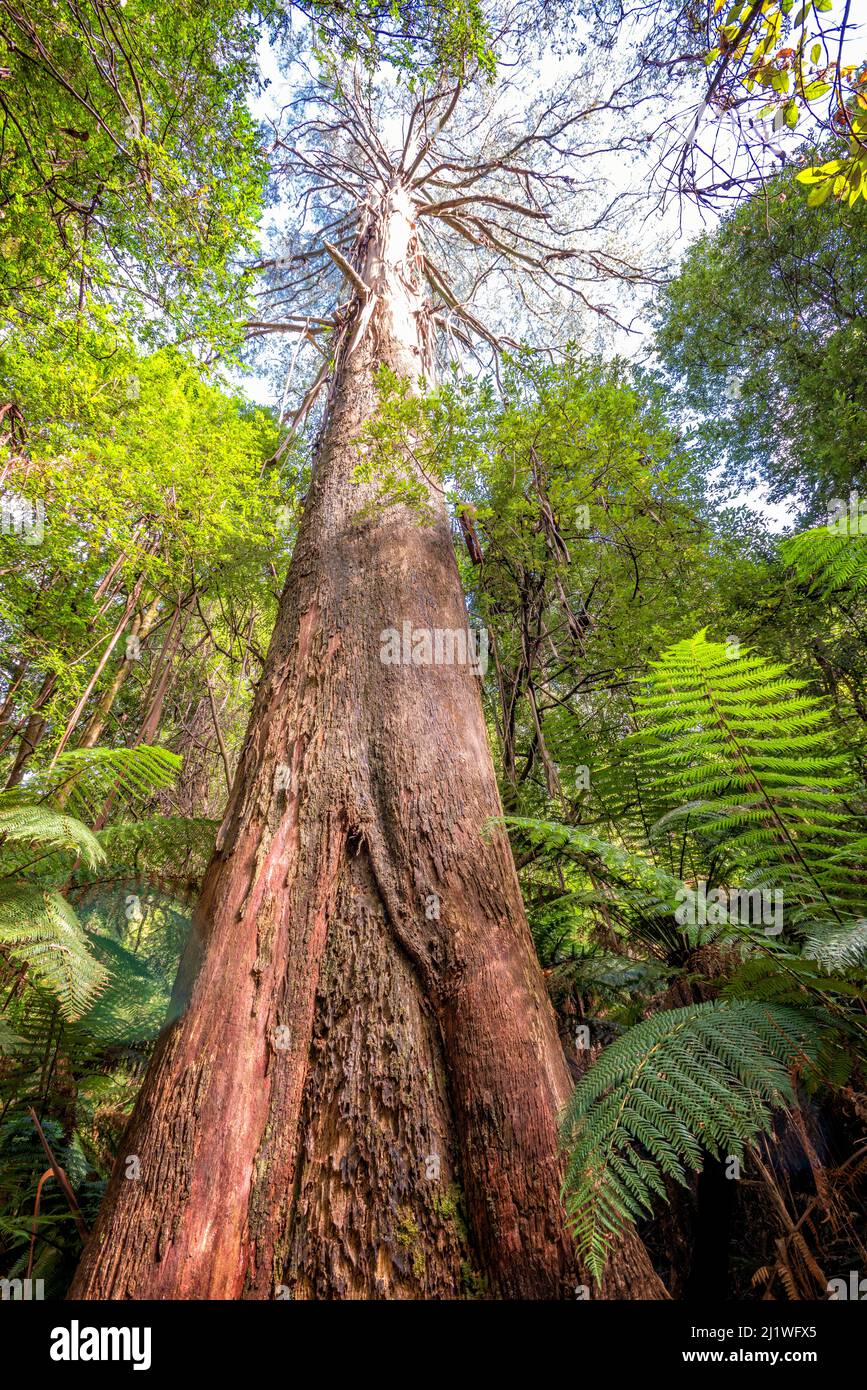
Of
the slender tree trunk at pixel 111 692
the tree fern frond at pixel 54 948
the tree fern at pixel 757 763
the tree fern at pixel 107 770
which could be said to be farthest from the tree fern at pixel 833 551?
the slender tree trunk at pixel 111 692

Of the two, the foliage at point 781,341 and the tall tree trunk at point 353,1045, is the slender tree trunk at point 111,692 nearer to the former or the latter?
the tall tree trunk at point 353,1045

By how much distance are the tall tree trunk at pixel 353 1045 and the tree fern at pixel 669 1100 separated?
22 cm

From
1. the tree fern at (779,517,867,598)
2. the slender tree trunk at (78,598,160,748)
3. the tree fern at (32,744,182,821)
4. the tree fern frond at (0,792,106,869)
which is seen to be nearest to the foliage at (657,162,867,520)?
the tree fern at (779,517,867,598)

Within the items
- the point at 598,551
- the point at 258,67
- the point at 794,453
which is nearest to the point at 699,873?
the point at 598,551

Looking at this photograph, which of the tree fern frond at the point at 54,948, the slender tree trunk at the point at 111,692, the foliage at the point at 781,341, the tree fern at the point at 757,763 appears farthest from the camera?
the slender tree trunk at the point at 111,692

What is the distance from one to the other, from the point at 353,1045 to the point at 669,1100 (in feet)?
2.34

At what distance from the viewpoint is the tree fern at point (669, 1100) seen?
2.88 ft

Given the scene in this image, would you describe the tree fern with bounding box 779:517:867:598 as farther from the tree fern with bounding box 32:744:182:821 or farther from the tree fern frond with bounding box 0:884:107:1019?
the tree fern frond with bounding box 0:884:107:1019

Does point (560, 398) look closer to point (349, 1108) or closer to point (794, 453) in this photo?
point (349, 1108)

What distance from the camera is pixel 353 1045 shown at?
131 cm

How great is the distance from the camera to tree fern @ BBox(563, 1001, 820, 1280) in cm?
88

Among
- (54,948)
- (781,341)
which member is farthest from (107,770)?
(781,341)

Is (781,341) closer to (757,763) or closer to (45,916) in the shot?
(757,763)

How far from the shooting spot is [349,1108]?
4.03 feet
